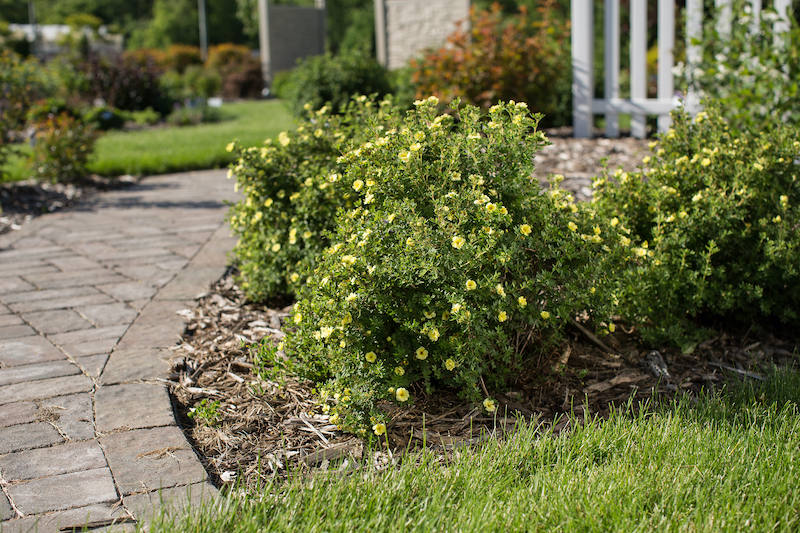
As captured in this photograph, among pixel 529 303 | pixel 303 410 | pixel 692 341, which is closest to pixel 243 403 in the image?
pixel 303 410

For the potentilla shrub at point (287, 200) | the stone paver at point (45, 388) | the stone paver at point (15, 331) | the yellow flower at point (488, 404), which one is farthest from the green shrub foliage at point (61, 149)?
the yellow flower at point (488, 404)

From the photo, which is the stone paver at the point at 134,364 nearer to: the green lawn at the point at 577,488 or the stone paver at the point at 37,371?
the stone paver at the point at 37,371

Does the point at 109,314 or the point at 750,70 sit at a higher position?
the point at 750,70

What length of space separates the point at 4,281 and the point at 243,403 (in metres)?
2.25

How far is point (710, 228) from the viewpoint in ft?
9.45

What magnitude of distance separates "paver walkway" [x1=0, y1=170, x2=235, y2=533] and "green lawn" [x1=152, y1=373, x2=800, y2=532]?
33 centimetres

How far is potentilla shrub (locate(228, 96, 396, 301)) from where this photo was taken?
316cm

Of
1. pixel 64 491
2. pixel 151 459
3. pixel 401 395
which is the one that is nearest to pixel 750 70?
pixel 401 395

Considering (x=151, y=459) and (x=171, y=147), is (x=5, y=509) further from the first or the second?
(x=171, y=147)

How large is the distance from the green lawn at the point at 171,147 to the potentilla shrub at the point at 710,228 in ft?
18.9

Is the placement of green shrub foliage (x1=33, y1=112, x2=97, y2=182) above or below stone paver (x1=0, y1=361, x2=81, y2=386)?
above

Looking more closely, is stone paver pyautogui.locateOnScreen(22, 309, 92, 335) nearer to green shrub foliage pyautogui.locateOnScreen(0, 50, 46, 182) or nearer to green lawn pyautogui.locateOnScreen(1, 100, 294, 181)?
green shrub foliage pyautogui.locateOnScreen(0, 50, 46, 182)

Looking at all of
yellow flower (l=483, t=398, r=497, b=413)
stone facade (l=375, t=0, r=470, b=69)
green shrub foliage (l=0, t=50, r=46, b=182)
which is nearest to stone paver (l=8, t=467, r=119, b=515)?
yellow flower (l=483, t=398, r=497, b=413)

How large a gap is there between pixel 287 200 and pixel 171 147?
625 cm
